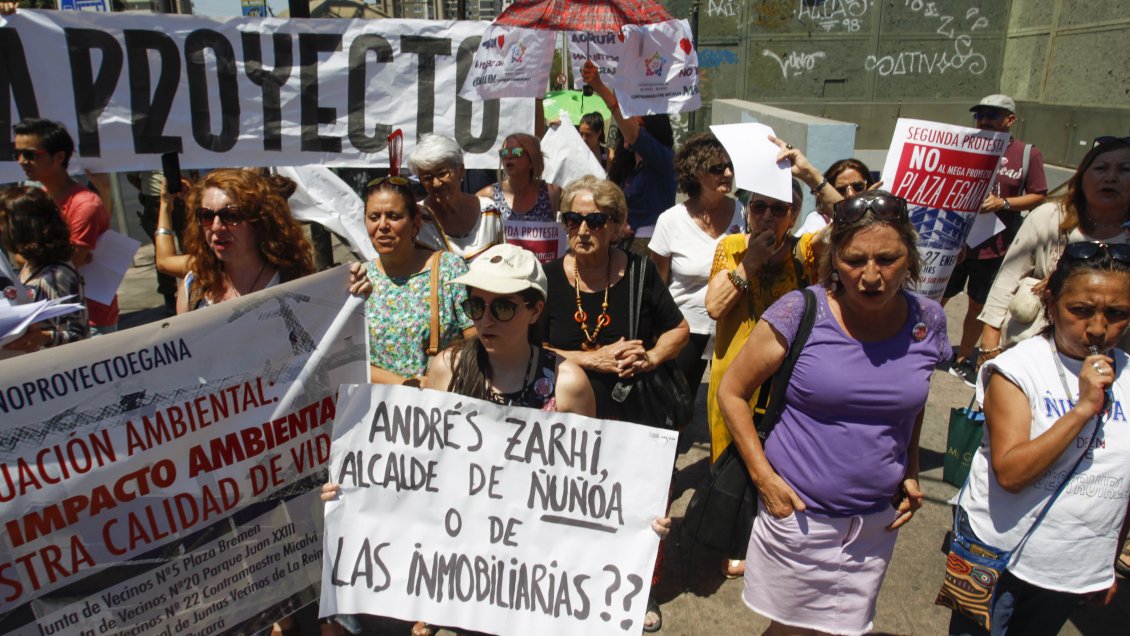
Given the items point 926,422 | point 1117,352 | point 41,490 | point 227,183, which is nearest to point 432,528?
point 41,490

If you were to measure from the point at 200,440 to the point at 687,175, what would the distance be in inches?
101

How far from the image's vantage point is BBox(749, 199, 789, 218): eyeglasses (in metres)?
2.93

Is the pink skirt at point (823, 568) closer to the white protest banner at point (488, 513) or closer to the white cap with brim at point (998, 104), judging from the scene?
the white protest banner at point (488, 513)

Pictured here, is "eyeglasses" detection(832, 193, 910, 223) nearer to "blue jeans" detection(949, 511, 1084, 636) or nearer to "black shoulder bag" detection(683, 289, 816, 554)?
"black shoulder bag" detection(683, 289, 816, 554)

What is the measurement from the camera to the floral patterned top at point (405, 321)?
292 cm

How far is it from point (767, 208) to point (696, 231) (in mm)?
820

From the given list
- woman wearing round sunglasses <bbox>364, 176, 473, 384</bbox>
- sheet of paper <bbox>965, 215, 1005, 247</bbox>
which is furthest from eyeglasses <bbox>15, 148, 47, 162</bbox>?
sheet of paper <bbox>965, 215, 1005, 247</bbox>

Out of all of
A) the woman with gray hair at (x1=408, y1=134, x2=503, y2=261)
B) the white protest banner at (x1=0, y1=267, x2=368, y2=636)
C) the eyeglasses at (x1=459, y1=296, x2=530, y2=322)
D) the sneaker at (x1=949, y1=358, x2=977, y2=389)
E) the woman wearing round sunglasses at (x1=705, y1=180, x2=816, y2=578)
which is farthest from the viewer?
the sneaker at (x1=949, y1=358, x2=977, y2=389)

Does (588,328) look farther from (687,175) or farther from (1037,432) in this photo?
(1037,432)

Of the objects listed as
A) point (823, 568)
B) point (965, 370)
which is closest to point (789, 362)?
point (823, 568)

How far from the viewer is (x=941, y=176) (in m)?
3.48

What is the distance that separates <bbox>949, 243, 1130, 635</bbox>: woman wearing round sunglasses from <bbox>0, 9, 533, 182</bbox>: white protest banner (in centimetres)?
374

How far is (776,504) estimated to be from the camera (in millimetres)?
2400

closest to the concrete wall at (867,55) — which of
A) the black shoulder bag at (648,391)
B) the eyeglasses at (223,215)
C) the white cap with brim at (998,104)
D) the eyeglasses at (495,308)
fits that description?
the white cap with brim at (998,104)
